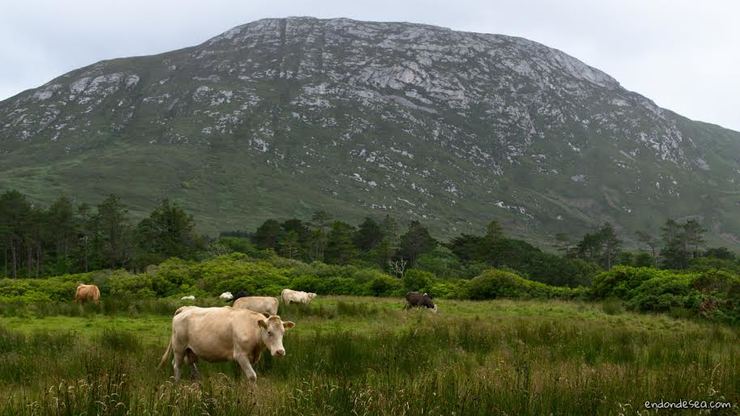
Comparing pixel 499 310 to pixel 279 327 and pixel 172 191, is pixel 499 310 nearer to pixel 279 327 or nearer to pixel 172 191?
pixel 279 327

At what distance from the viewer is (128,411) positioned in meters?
4.26

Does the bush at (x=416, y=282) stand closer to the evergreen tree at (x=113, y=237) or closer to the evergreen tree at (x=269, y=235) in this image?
the evergreen tree at (x=113, y=237)

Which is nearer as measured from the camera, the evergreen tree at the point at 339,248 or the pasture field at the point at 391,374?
the pasture field at the point at 391,374

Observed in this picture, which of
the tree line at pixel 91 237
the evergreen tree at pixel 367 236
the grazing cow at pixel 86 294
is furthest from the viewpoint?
the evergreen tree at pixel 367 236

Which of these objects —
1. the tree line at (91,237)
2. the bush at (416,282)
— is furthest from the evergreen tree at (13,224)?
the bush at (416,282)

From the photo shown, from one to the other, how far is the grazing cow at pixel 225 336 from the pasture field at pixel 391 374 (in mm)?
322

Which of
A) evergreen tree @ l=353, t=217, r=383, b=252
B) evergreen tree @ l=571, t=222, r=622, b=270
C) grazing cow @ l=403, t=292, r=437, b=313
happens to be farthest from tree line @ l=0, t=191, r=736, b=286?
grazing cow @ l=403, t=292, r=437, b=313

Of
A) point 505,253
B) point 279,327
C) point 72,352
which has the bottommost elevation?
point 505,253

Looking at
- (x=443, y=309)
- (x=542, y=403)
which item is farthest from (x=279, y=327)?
(x=443, y=309)

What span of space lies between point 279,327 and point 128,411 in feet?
12.3

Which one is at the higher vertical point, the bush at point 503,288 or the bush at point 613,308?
the bush at point 613,308

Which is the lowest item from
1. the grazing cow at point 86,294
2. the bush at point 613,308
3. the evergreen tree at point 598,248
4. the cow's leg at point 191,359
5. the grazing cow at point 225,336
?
the evergreen tree at point 598,248

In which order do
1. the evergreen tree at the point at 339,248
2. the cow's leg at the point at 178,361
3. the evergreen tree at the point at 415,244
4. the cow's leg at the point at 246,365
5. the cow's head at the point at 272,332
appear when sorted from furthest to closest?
the evergreen tree at the point at 415,244
the evergreen tree at the point at 339,248
the cow's leg at the point at 178,361
the cow's head at the point at 272,332
the cow's leg at the point at 246,365

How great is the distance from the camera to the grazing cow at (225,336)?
7926 millimetres
